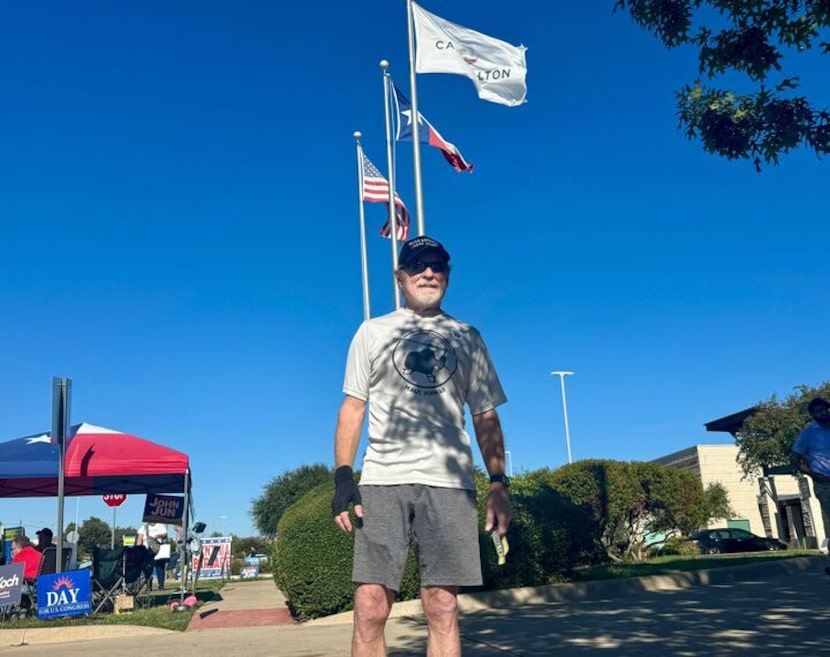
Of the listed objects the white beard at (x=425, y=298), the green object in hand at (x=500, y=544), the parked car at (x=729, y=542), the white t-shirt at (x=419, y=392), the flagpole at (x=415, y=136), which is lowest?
the parked car at (x=729, y=542)

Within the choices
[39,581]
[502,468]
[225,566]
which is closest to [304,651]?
[502,468]

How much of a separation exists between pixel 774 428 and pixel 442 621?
3628 cm

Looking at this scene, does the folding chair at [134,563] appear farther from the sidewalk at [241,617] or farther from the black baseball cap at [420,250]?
the black baseball cap at [420,250]

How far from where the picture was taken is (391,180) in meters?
13.1

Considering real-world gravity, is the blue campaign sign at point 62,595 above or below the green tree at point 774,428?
below

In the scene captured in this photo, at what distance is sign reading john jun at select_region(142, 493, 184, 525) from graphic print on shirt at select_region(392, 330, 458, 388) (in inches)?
408

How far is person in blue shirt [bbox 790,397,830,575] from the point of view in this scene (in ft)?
19.8

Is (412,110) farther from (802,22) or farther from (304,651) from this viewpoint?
(304,651)

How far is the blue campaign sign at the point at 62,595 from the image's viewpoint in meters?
9.31

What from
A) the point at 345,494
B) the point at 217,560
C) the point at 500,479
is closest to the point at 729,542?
the point at 217,560

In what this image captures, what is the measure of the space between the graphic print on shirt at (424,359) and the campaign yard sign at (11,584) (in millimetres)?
8745

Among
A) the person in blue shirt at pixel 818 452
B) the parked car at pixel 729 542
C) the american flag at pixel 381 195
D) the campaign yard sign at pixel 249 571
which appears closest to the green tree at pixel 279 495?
the campaign yard sign at pixel 249 571

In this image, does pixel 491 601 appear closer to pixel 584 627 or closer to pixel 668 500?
pixel 584 627

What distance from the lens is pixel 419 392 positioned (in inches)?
122
